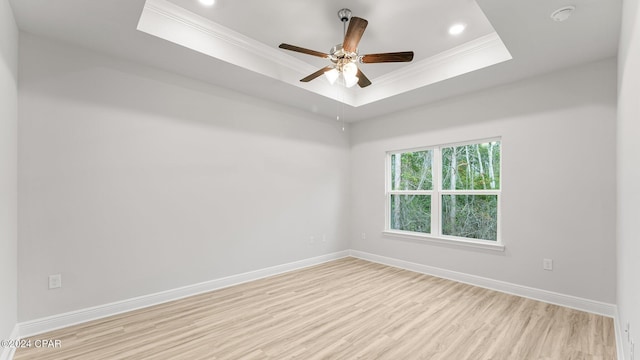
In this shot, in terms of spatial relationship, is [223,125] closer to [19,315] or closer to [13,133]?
[13,133]

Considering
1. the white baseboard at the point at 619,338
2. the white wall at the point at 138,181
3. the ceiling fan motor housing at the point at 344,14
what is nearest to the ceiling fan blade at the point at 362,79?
the ceiling fan motor housing at the point at 344,14

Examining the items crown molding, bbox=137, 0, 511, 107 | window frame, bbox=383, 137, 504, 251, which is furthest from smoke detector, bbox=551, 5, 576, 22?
window frame, bbox=383, 137, 504, 251

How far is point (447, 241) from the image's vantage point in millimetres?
4184

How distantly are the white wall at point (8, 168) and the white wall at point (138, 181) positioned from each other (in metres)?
0.13

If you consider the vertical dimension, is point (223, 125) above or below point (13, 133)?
above

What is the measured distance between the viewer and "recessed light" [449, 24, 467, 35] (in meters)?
2.99

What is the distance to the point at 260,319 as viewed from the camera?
2.82m

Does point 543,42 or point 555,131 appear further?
point 555,131

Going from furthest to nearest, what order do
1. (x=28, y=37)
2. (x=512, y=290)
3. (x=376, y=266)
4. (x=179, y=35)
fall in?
(x=376, y=266), (x=512, y=290), (x=179, y=35), (x=28, y=37)

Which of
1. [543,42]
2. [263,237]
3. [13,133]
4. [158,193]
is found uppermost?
[543,42]

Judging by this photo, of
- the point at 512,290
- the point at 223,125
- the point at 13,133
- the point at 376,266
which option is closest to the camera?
the point at 13,133

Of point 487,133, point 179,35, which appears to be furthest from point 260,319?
point 487,133

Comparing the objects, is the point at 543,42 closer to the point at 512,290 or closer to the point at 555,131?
the point at 555,131

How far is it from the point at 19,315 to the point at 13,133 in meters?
1.53
